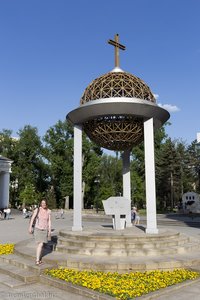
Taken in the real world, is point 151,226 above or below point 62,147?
below

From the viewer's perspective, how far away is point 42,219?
28.1ft

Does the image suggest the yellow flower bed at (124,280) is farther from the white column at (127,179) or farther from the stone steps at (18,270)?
the white column at (127,179)

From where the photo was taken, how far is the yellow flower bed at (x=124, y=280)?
636 cm

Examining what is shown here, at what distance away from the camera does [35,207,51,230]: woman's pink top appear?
27.9 ft

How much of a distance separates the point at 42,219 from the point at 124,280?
2.88 m

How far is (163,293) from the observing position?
6.47 m

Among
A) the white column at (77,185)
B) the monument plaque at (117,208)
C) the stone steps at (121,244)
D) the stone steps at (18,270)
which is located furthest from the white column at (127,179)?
the stone steps at (18,270)

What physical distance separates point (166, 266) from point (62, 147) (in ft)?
172

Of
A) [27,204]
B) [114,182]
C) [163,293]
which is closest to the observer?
[163,293]

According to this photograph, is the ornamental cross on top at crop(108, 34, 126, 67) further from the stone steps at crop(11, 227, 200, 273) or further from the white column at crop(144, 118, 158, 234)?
the stone steps at crop(11, 227, 200, 273)

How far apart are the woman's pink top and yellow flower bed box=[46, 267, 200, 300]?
1.20m

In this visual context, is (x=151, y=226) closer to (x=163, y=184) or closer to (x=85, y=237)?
(x=85, y=237)

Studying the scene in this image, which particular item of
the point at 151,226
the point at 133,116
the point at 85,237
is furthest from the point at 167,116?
the point at 85,237

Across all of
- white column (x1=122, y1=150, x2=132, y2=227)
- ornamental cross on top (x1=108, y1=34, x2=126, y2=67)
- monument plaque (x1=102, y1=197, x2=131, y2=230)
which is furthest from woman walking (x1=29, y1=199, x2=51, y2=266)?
ornamental cross on top (x1=108, y1=34, x2=126, y2=67)
